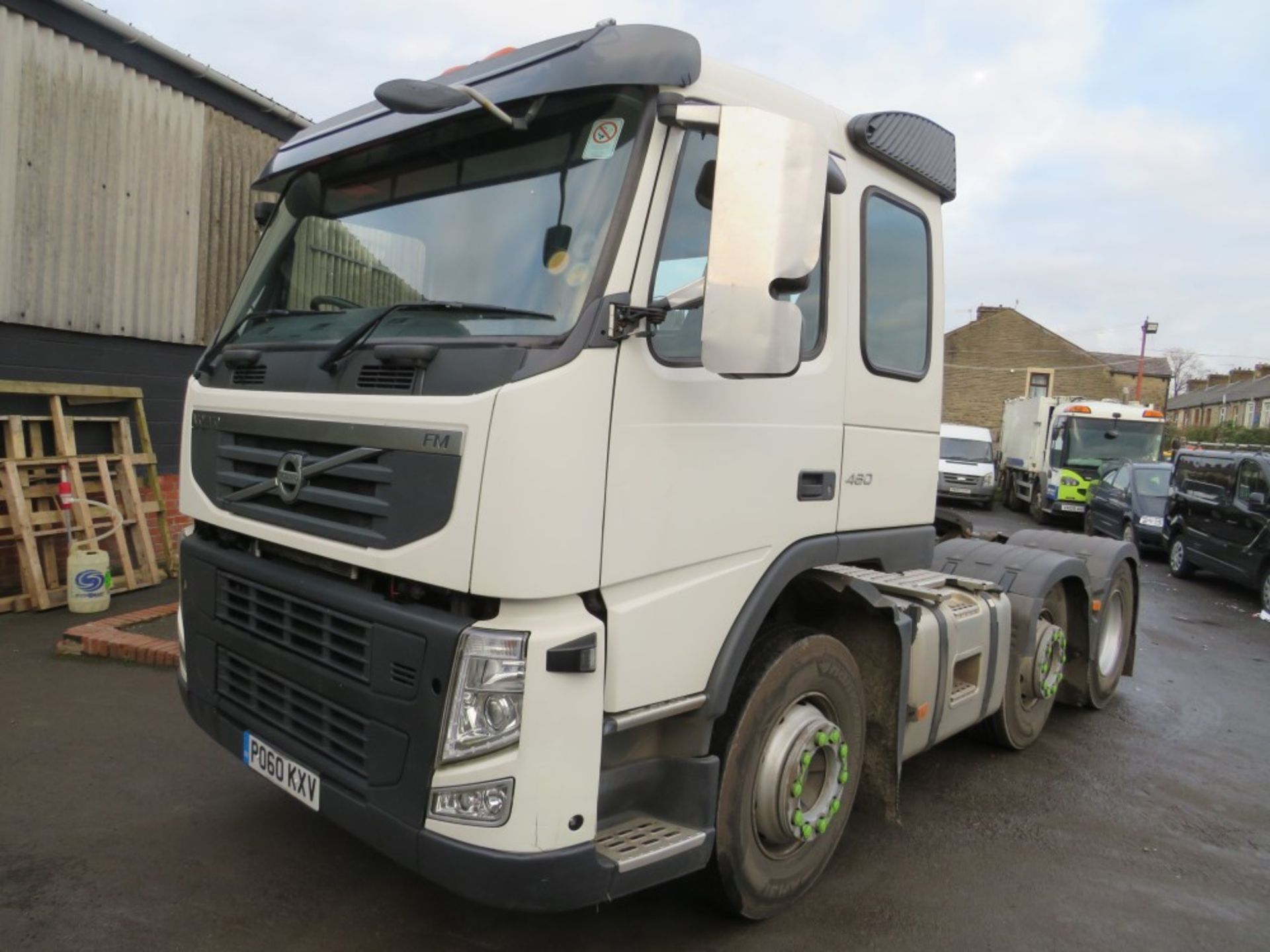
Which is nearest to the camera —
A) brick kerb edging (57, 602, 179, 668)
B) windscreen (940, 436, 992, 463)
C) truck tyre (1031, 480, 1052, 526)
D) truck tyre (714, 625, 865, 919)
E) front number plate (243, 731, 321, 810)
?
front number plate (243, 731, 321, 810)

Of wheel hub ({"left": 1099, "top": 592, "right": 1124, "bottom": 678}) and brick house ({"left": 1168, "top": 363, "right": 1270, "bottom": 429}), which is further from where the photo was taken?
brick house ({"left": 1168, "top": 363, "right": 1270, "bottom": 429})

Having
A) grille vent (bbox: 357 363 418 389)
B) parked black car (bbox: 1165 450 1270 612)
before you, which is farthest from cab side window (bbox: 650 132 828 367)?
parked black car (bbox: 1165 450 1270 612)

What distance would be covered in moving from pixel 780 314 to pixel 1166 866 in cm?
323

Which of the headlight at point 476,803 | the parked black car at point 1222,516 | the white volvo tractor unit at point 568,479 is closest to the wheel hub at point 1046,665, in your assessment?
the white volvo tractor unit at point 568,479

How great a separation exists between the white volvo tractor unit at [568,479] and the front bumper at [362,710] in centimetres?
1

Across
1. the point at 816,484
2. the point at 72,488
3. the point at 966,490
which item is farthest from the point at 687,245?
the point at 966,490

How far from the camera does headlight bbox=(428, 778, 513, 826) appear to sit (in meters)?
2.28

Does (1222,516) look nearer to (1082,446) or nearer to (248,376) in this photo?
(1082,446)

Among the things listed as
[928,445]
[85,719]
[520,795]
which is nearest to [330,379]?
[520,795]

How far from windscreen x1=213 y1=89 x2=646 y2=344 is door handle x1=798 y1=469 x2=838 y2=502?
1.17m

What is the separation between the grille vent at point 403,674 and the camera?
2375 mm

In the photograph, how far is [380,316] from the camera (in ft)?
8.87

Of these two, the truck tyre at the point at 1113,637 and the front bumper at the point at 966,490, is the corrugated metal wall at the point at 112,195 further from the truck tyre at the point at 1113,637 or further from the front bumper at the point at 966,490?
the front bumper at the point at 966,490

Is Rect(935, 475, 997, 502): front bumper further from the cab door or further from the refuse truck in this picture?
the cab door
